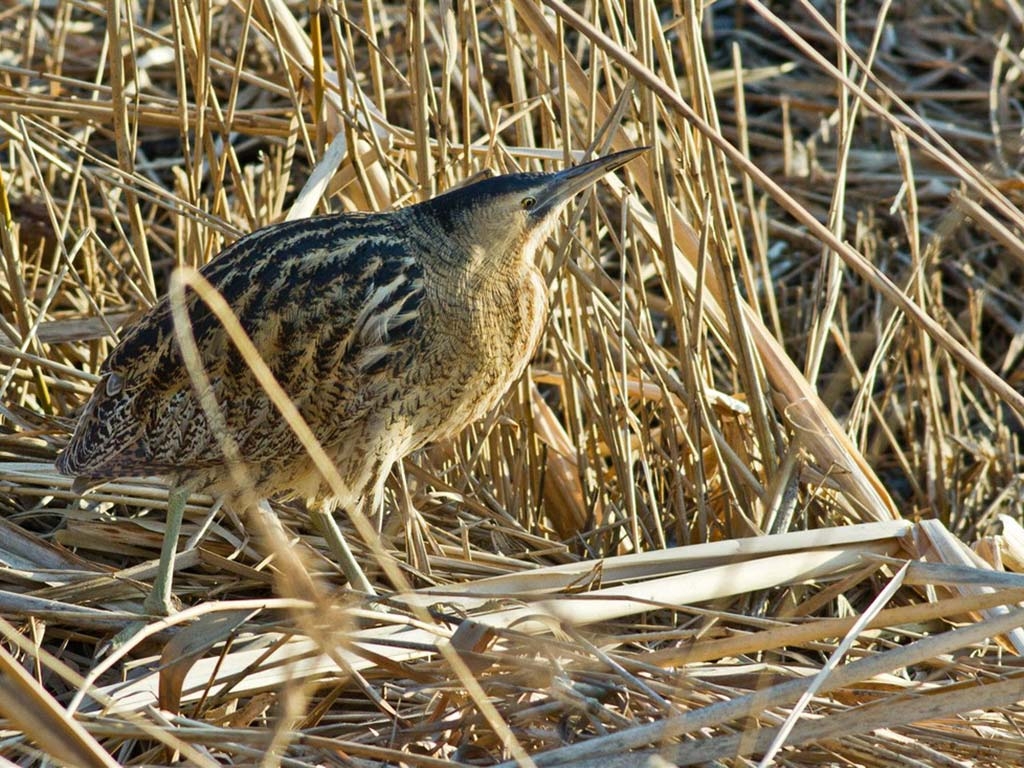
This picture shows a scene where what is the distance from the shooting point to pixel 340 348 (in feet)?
7.43

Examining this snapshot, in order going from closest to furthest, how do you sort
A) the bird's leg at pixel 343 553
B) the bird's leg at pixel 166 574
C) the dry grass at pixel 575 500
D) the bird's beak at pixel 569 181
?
the dry grass at pixel 575 500, the bird's beak at pixel 569 181, the bird's leg at pixel 166 574, the bird's leg at pixel 343 553

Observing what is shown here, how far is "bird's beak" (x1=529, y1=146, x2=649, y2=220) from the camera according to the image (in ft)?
7.21

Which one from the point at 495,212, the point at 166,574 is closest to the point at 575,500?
the point at 495,212

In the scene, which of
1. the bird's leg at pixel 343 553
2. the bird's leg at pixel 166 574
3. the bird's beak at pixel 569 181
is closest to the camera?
the bird's beak at pixel 569 181

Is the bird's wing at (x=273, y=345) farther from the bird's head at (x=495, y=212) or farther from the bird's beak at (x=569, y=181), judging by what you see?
the bird's beak at (x=569, y=181)

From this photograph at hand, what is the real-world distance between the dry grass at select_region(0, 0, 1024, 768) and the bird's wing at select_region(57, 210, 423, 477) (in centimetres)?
22

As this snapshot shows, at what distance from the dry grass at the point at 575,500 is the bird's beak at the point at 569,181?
0.17 metres

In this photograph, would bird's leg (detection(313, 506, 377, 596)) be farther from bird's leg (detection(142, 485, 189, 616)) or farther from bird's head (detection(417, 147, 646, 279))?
bird's head (detection(417, 147, 646, 279))

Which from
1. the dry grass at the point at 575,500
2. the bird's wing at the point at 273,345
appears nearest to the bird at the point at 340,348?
the bird's wing at the point at 273,345

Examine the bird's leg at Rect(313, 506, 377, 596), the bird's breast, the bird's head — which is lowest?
the bird's leg at Rect(313, 506, 377, 596)

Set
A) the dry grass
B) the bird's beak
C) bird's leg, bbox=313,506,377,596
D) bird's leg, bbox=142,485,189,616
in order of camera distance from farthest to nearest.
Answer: bird's leg, bbox=313,506,377,596, bird's leg, bbox=142,485,189,616, the bird's beak, the dry grass

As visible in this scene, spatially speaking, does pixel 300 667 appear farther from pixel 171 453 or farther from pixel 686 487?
pixel 686 487

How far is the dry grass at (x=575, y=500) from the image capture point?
1.83 metres

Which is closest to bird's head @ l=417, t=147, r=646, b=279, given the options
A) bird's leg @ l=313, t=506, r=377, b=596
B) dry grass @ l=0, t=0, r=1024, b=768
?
dry grass @ l=0, t=0, r=1024, b=768
